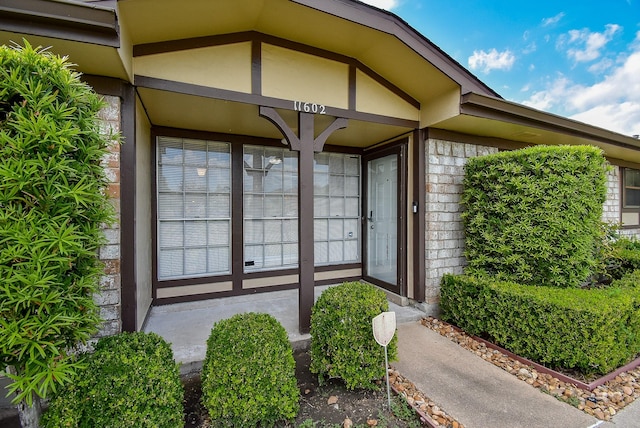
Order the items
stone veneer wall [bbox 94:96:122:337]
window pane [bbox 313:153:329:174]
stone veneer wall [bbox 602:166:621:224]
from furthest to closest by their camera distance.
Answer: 1. stone veneer wall [bbox 602:166:621:224]
2. window pane [bbox 313:153:329:174]
3. stone veneer wall [bbox 94:96:122:337]

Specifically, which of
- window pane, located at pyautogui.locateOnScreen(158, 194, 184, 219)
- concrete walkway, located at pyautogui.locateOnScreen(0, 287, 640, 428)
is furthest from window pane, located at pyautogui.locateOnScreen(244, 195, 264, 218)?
concrete walkway, located at pyautogui.locateOnScreen(0, 287, 640, 428)

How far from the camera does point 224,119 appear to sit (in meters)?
3.73

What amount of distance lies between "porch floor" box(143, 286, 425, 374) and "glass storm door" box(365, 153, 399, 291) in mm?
673

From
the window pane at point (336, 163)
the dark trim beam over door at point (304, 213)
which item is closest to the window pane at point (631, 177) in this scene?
the window pane at point (336, 163)

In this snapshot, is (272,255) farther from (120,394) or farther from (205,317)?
(120,394)

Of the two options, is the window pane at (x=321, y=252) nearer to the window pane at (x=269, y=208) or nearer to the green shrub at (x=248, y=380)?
the window pane at (x=269, y=208)

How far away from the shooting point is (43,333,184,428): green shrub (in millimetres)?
1574

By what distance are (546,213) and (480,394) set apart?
7.27 ft

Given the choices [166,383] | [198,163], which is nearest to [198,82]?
[198,163]

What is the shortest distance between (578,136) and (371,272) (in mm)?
4281

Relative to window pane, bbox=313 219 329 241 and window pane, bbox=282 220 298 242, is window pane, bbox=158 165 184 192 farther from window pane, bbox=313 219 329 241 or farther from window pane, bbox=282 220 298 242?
window pane, bbox=313 219 329 241

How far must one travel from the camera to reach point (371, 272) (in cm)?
523

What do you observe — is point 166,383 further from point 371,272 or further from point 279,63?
point 371,272

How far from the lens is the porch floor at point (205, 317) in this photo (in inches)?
113
